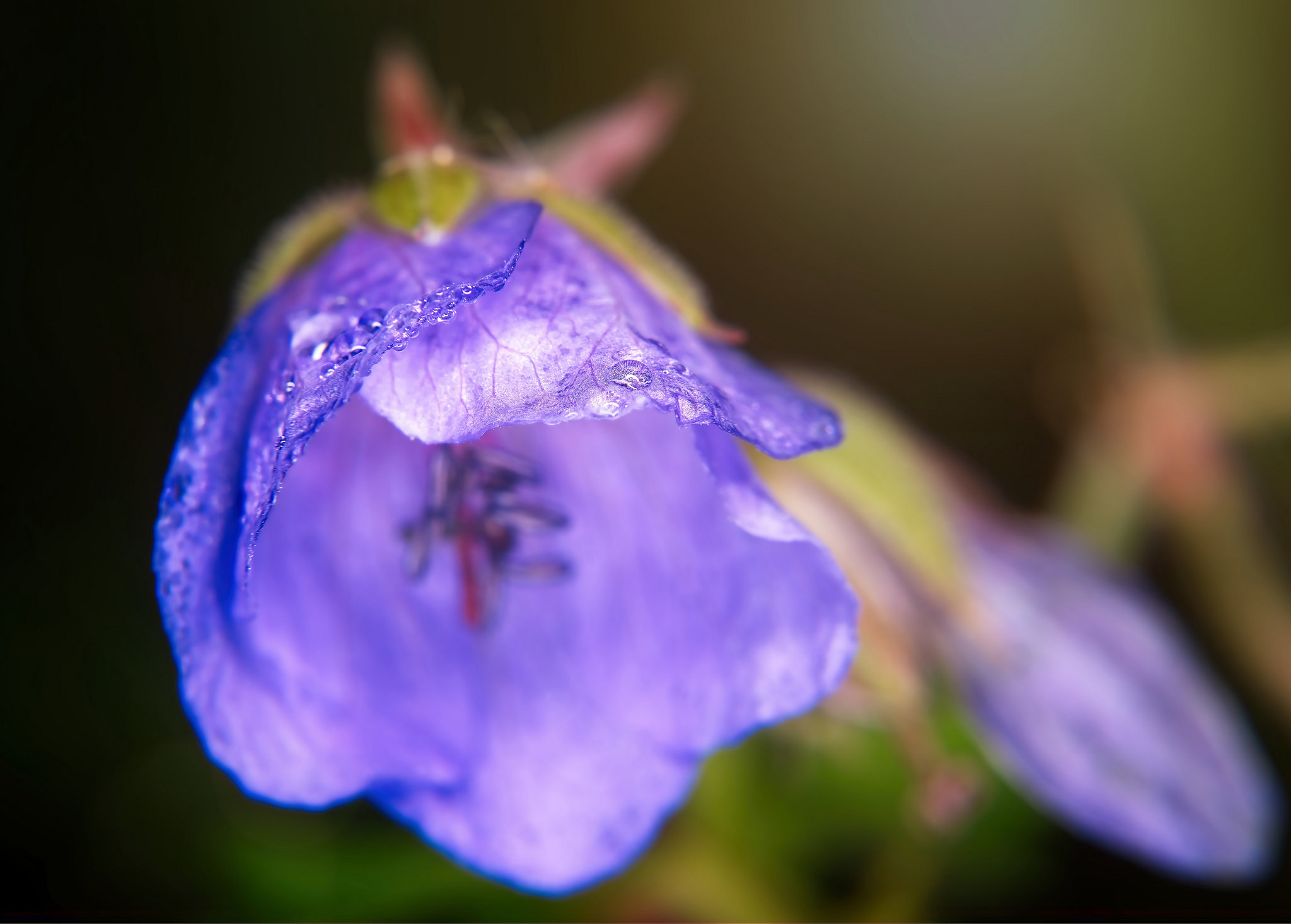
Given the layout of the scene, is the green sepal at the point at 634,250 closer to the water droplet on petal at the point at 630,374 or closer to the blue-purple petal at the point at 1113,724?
the water droplet on petal at the point at 630,374

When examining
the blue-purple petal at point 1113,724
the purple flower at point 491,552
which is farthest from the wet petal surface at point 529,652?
the blue-purple petal at point 1113,724

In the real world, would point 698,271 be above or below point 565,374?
below

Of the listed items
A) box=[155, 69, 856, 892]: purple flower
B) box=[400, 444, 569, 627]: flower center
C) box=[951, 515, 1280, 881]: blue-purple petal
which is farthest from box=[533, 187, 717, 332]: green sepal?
box=[951, 515, 1280, 881]: blue-purple petal

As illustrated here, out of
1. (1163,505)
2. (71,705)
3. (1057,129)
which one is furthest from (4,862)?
(1057,129)

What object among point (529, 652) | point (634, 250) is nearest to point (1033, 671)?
point (529, 652)

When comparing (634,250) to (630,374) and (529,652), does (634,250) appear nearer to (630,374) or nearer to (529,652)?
(630,374)

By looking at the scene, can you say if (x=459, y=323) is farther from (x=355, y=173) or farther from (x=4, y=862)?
(x=4, y=862)

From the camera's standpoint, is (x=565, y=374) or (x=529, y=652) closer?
(x=565, y=374)

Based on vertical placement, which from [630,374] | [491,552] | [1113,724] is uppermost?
[630,374]
